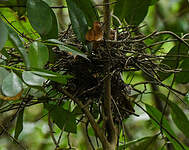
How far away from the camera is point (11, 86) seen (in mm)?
385

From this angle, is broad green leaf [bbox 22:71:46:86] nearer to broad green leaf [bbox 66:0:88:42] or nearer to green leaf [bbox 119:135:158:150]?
broad green leaf [bbox 66:0:88:42]

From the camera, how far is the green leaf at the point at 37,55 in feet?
1.43

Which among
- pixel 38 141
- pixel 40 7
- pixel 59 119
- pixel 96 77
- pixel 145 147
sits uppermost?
pixel 40 7

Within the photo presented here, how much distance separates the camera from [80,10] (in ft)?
1.94

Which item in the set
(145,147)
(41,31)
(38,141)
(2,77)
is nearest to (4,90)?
(2,77)

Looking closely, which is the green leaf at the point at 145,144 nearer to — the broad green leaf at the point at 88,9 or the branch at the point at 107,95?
the branch at the point at 107,95

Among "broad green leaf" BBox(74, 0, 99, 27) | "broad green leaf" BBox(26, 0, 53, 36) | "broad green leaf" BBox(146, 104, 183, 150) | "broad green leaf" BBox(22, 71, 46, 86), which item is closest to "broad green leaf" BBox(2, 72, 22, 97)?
"broad green leaf" BBox(22, 71, 46, 86)

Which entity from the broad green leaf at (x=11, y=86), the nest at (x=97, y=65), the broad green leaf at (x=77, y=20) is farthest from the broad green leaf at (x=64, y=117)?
the broad green leaf at (x=11, y=86)

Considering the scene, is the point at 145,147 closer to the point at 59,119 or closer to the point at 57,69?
the point at 59,119

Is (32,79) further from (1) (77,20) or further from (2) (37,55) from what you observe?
(1) (77,20)

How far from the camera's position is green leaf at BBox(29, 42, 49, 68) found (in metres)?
0.44

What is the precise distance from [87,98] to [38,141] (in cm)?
132

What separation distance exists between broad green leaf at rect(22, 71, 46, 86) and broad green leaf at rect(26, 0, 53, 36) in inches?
6.4

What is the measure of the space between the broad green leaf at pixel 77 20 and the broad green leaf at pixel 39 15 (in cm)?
6
